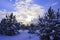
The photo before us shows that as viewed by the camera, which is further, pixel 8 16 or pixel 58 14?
pixel 8 16

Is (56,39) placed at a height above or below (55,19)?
below

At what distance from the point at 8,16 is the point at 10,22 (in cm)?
111

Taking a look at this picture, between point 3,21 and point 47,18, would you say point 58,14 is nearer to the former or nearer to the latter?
point 47,18

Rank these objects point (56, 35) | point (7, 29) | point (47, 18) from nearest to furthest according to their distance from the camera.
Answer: point (56, 35), point (47, 18), point (7, 29)

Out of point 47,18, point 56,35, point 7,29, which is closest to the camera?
point 56,35

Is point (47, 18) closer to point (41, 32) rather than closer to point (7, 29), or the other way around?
point (41, 32)

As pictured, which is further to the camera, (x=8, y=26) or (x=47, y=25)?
(x=8, y=26)

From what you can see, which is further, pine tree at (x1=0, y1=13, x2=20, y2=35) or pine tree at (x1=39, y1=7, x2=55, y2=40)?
pine tree at (x1=0, y1=13, x2=20, y2=35)

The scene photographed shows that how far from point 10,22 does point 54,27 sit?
9667mm

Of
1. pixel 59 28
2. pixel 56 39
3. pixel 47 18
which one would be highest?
pixel 47 18

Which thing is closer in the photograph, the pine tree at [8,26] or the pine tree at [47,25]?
the pine tree at [47,25]

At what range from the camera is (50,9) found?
63.0 feet

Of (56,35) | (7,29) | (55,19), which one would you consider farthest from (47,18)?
(7,29)

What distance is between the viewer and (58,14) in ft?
63.4
